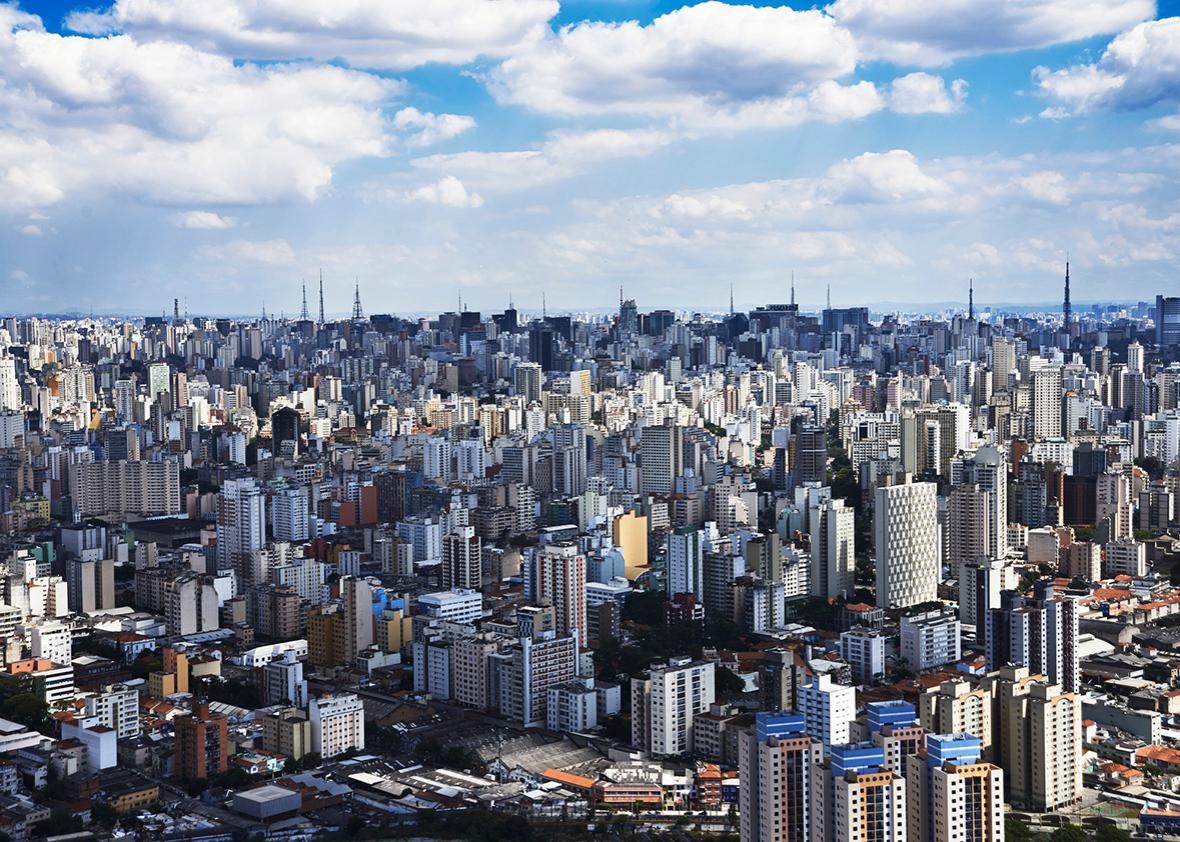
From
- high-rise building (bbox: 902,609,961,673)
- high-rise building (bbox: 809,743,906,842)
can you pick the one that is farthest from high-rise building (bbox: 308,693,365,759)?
high-rise building (bbox: 902,609,961,673)

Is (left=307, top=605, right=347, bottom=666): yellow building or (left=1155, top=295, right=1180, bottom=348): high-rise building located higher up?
(left=1155, top=295, right=1180, bottom=348): high-rise building

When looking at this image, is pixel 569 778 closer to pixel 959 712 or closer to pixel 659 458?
pixel 959 712

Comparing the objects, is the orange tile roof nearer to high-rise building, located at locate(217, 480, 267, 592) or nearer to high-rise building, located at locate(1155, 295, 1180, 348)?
high-rise building, located at locate(217, 480, 267, 592)

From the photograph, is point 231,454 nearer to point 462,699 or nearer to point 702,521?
point 702,521

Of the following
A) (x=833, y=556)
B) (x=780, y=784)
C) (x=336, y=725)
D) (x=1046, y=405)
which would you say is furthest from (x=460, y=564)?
(x=1046, y=405)

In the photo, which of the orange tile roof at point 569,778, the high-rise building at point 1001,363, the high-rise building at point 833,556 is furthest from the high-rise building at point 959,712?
the high-rise building at point 1001,363

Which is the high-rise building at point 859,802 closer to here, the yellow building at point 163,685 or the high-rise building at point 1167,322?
the yellow building at point 163,685
